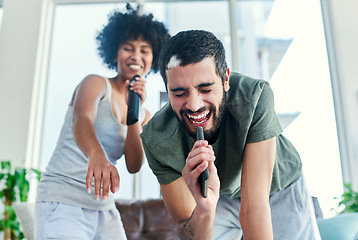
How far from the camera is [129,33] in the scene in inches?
61.2

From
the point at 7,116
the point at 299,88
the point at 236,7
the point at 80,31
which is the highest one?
the point at 236,7

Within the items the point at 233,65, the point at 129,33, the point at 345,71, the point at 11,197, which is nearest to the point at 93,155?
the point at 129,33

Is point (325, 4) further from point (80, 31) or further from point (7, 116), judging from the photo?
point (7, 116)

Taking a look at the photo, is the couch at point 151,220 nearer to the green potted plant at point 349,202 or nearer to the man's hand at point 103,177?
the green potted plant at point 349,202

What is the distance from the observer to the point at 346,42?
Answer: 9.85 ft

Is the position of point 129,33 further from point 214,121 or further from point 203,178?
point 203,178

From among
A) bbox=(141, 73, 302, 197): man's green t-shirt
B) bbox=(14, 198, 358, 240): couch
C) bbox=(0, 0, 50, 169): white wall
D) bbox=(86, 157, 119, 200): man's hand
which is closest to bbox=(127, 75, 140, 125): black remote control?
bbox=(141, 73, 302, 197): man's green t-shirt

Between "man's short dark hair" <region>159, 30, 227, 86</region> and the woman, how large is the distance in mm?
328

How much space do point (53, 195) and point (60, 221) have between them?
0.28 ft

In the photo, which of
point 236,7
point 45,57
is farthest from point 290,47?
point 45,57

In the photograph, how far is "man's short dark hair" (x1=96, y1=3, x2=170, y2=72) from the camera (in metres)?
1.56

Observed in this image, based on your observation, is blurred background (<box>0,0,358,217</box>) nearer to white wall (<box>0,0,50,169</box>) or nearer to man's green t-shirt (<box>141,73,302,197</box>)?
white wall (<box>0,0,50,169</box>)

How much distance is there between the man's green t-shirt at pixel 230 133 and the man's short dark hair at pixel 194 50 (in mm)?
93

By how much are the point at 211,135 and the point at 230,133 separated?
0.08 m
